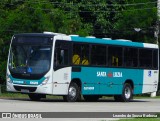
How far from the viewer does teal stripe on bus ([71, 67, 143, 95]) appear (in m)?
30.6

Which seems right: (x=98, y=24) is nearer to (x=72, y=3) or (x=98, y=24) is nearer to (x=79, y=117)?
(x=72, y=3)

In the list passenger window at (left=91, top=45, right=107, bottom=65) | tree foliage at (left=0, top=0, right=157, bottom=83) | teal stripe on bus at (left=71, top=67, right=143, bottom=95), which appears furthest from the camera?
tree foliage at (left=0, top=0, right=157, bottom=83)

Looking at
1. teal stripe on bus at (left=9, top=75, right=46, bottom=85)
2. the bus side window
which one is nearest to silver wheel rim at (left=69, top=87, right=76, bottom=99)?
the bus side window

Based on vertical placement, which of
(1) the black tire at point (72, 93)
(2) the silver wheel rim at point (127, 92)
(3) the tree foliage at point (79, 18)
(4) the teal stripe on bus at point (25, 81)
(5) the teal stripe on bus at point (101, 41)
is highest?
(3) the tree foliage at point (79, 18)

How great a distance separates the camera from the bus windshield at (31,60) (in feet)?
93.0

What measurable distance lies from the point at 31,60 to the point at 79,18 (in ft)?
74.8

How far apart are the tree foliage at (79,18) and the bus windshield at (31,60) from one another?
12044mm

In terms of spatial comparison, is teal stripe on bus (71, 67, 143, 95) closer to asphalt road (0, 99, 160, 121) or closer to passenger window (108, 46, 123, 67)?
passenger window (108, 46, 123, 67)

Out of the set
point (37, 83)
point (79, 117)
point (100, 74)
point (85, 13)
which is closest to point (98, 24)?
point (85, 13)

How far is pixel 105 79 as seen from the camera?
3206cm

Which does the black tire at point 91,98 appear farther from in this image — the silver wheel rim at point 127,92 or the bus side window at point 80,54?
the bus side window at point 80,54

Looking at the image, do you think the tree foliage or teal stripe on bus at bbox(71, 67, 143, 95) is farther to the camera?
the tree foliage

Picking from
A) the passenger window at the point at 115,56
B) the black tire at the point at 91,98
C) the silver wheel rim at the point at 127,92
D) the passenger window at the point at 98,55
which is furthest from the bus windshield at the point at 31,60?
the silver wheel rim at the point at 127,92

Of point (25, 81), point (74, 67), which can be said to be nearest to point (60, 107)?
point (25, 81)
